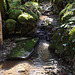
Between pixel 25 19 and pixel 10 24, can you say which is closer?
pixel 10 24

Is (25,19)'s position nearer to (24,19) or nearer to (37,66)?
(24,19)

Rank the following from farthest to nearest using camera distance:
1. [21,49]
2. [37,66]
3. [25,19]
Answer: [25,19] → [21,49] → [37,66]

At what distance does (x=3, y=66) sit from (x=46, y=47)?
375cm

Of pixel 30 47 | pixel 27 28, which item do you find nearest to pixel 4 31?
pixel 27 28

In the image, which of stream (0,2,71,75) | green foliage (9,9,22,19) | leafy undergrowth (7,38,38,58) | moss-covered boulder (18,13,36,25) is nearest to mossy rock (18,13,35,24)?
moss-covered boulder (18,13,36,25)

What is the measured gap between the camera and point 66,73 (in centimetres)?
489

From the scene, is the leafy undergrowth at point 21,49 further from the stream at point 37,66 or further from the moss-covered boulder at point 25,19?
the moss-covered boulder at point 25,19

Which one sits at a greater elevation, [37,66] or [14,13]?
[14,13]

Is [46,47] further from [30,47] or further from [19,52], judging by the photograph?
[19,52]

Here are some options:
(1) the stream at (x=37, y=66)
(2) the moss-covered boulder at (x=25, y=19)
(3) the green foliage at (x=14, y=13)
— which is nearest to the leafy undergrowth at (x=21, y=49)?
(1) the stream at (x=37, y=66)

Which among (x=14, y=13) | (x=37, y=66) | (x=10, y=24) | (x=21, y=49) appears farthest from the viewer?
(x=14, y=13)

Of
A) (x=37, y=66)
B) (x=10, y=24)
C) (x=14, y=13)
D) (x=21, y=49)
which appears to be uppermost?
(x=14, y=13)

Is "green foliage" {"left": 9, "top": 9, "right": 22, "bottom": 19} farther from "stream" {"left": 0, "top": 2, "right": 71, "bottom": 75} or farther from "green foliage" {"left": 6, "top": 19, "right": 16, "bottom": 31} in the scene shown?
"stream" {"left": 0, "top": 2, "right": 71, "bottom": 75}

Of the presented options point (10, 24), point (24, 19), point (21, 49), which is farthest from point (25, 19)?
point (21, 49)
